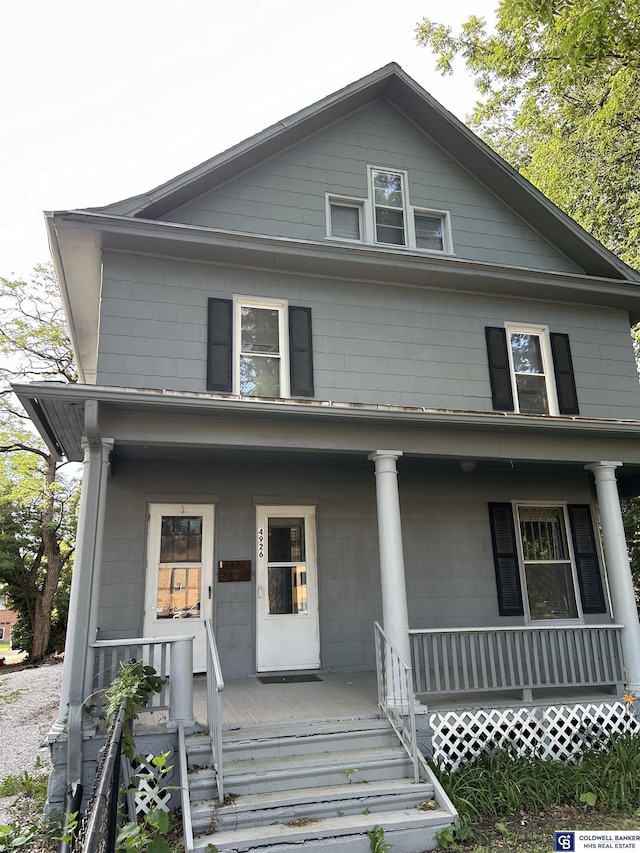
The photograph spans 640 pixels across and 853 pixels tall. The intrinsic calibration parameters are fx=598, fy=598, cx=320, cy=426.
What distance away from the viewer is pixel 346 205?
876 centimetres

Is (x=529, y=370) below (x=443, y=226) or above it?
below

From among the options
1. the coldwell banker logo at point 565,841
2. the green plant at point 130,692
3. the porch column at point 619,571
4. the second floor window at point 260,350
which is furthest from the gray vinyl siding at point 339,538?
the coldwell banker logo at point 565,841

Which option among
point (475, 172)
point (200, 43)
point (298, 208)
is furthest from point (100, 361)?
point (200, 43)

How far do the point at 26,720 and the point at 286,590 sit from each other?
4480 millimetres

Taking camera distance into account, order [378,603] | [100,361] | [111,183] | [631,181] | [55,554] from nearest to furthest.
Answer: [100,361], [378,603], [631,181], [55,554], [111,183]

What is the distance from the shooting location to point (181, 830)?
4.61m

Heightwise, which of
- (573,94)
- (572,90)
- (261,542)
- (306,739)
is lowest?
(306,739)

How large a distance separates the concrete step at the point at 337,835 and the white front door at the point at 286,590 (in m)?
3.15

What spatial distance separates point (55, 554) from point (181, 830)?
1504 centimetres

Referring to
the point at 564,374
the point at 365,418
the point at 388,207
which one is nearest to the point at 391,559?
the point at 365,418

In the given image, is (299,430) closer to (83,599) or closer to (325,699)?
(83,599)

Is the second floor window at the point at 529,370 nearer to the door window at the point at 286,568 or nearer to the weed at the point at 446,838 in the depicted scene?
the door window at the point at 286,568

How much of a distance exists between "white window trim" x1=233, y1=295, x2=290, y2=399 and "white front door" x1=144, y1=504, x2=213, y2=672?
180 centimetres

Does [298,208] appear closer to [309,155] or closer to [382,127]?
[309,155]
